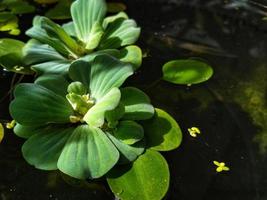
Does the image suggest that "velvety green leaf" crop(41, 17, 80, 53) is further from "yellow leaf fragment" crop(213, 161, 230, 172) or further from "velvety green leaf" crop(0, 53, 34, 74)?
"yellow leaf fragment" crop(213, 161, 230, 172)

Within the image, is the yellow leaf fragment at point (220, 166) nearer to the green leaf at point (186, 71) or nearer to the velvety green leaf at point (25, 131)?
the green leaf at point (186, 71)

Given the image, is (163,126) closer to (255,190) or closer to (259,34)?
(255,190)

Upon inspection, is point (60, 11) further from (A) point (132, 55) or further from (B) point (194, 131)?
(B) point (194, 131)

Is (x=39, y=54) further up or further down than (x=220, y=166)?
further up

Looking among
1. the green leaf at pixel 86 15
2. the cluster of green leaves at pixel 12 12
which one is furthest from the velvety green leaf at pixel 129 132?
the cluster of green leaves at pixel 12 12

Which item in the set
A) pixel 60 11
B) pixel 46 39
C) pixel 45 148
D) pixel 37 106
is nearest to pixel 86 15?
pixel 46 39

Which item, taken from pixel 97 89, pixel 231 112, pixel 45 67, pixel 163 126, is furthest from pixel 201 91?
pixel 45 67

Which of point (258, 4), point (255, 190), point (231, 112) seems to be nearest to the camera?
point (255, 190)
